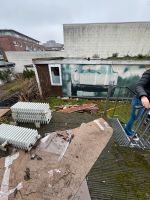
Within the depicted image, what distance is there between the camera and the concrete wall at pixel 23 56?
56.0 ft

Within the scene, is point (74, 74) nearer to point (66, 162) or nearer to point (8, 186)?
point (66, 162)

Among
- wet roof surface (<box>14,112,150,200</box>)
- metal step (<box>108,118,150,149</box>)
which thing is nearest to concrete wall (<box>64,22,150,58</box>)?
metal step (<box>108,118,150,149</box>)

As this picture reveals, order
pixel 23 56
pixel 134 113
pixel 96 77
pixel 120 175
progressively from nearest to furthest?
pixel 120 175, pixel 134 113, pixel 96 77, pixel 23 56

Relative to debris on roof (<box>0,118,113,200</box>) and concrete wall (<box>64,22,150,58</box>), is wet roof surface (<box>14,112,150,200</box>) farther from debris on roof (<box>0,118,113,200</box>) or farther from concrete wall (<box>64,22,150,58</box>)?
concrete wall (<box>64,22,150,58</box>)

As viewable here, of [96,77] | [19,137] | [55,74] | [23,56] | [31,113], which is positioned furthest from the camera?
[23,56]

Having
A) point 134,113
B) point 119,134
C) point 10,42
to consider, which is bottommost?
point 119,134

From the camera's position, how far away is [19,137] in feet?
8.66

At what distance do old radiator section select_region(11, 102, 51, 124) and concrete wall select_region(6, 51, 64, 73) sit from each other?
559 inches

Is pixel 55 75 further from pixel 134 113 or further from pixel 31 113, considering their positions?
pixel 134 113

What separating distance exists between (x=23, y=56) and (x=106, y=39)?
11119mm

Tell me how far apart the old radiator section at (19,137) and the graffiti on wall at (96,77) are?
208 inches

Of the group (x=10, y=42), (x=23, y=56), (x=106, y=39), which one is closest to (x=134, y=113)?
(x=106, y=39)

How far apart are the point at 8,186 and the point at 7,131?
113 cm

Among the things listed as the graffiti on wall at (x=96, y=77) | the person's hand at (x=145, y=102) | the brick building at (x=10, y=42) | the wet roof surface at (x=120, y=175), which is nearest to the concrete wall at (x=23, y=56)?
the brick building at (x=10, y=42)
